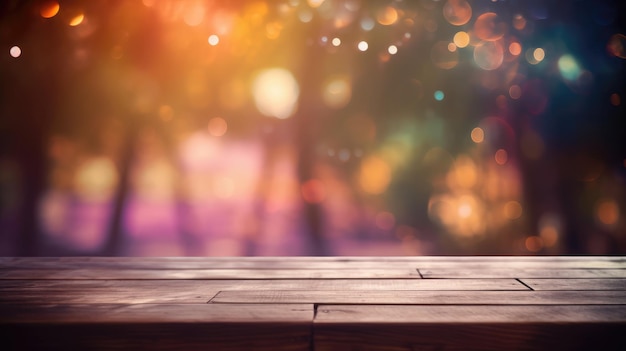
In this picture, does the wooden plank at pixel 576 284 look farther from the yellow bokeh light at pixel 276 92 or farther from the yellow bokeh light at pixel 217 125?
the yellow bokeh light at pixel 217 125

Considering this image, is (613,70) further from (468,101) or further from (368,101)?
(368,101)

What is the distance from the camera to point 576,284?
0.92 m

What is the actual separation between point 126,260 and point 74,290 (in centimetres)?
37

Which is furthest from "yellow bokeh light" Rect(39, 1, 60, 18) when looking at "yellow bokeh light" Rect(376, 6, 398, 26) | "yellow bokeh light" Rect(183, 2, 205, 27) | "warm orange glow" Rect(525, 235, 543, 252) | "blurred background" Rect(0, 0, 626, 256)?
"warm orange glow" Rect(525, 235, 543, 252)

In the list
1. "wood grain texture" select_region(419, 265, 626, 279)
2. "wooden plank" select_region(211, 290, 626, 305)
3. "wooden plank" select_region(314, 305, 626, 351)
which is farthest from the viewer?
"wood grain texture" select_region(419, 265, 626, 279)

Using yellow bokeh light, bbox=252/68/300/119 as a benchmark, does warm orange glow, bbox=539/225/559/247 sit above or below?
below

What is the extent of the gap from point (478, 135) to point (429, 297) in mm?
1183

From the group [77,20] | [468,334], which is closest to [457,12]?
[468,334]

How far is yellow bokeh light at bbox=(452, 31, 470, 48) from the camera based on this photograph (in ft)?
5.88

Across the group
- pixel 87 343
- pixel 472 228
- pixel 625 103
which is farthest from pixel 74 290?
pixel 625 103

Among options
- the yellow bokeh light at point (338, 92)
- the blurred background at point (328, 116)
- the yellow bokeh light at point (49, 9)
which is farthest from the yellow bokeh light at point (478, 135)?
the yellow bokeh light at point (49, 9)

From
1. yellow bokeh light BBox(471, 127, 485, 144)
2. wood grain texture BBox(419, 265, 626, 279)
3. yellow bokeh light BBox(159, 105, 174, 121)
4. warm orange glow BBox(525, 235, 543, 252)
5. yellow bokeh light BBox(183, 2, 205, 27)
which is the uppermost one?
yellow bokeh light BBox(183, 2, 205, 27)

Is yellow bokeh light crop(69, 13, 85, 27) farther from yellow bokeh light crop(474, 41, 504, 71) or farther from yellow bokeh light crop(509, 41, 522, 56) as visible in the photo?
yellow bokeh light crop(509, 41, 522, 56)

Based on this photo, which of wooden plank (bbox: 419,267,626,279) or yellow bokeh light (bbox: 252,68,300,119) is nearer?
wooden plank (bbox: 419,267,626,279)
